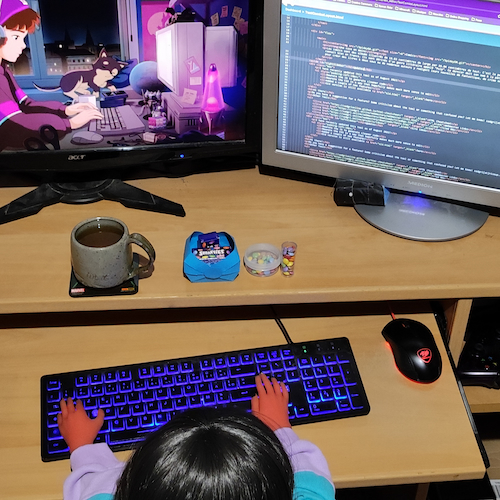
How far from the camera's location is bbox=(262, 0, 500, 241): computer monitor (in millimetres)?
1012

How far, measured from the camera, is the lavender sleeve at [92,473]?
3.06 feet

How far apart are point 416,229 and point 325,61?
1.05ft

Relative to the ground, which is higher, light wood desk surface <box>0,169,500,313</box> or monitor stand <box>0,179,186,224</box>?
monitor stand <box>0,179,186,224</box>

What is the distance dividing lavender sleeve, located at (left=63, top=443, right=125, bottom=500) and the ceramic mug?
0.24 metres

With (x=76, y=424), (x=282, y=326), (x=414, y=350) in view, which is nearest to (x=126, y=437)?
(x=76, y=424)

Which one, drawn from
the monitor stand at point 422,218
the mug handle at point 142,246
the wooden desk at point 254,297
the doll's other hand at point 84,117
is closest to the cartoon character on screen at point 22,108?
the doll's other hand at point 84,117

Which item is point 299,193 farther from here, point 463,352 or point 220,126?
point 463,352

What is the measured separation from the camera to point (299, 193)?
4.09 feet

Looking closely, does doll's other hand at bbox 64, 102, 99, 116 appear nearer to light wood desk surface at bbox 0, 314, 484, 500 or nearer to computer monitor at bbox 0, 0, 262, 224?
computer monitor at bbox 0, 0, 262, 224

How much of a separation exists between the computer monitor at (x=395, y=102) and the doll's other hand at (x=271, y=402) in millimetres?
323

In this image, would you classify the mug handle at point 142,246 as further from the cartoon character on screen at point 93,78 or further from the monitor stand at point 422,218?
the monitor stand at point 422,218

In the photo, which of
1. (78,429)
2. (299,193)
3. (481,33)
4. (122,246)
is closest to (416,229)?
(299,193)

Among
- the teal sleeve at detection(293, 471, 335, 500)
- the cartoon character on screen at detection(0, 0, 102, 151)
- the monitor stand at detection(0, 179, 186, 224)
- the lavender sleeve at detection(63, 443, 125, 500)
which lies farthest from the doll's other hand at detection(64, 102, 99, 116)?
the teal sleeve at detection(293, 471, 335, 500)

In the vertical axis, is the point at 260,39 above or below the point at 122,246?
above
